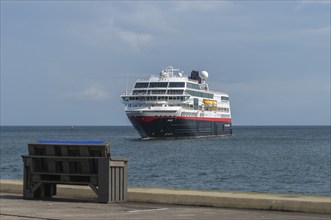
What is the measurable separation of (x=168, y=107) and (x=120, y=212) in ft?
285

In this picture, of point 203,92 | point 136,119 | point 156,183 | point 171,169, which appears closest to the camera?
point 156,183

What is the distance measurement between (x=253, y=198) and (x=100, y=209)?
2.65 m

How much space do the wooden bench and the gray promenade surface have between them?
1.17 ft

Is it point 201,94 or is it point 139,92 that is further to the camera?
point 201,94

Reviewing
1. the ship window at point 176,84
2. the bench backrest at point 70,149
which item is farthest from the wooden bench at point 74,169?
the ship window at point 176,84

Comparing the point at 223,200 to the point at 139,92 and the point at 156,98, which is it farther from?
the point at 139,92

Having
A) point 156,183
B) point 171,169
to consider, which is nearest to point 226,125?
point 171,169

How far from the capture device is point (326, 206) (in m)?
11.3

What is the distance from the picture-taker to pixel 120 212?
11.3 metres

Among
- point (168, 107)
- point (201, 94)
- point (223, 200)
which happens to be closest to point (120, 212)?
point (223, 200)

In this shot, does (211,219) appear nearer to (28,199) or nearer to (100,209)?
(100,209)

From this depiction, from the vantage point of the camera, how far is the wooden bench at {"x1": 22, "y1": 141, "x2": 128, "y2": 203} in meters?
12.5

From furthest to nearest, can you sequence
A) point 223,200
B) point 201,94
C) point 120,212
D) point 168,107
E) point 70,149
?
point 201,94 < point 168,107 < point 70,149 < point 223,200 < point 120,212

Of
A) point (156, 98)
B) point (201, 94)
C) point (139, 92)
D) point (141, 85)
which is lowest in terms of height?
point (156, 98)
